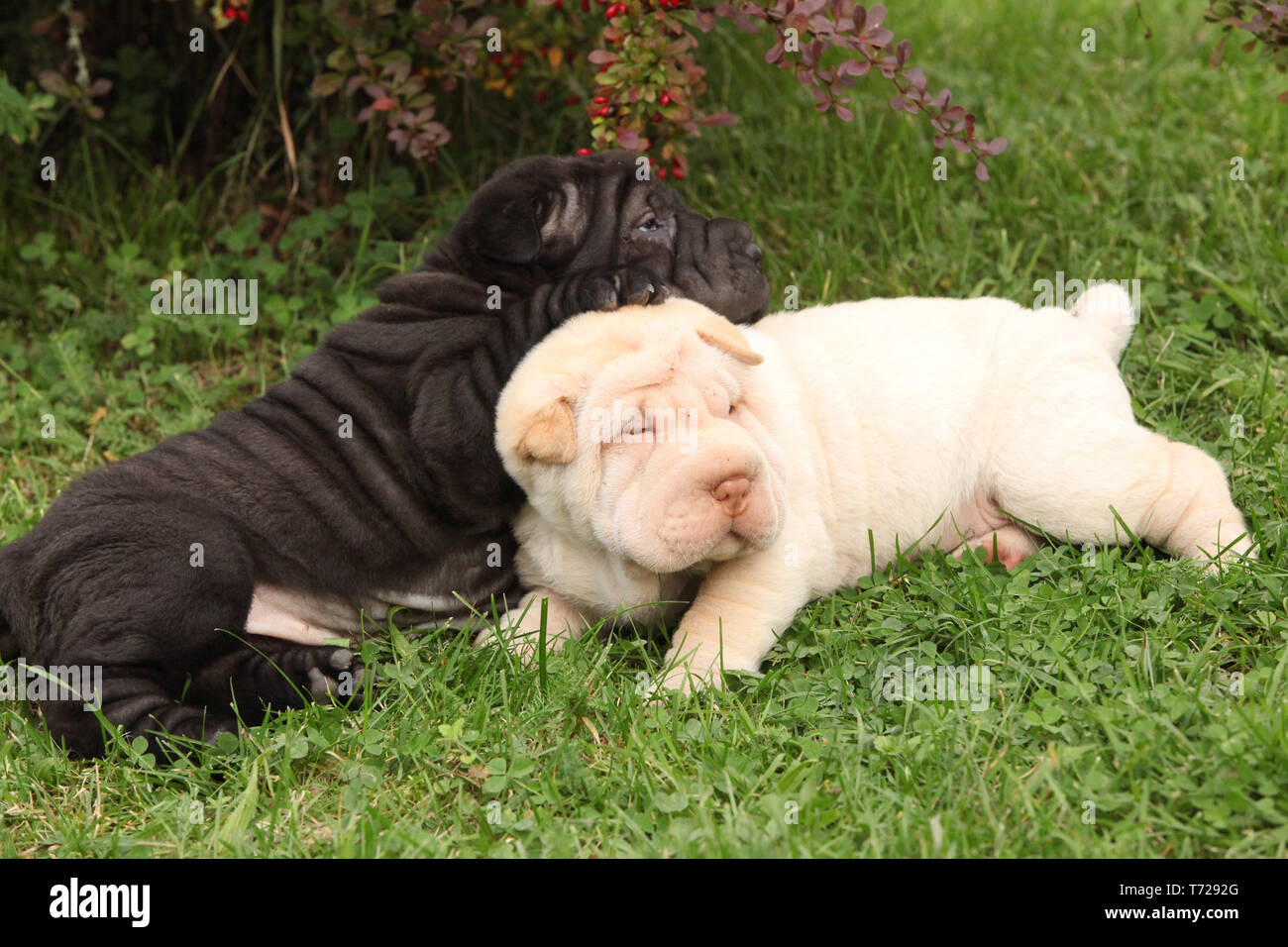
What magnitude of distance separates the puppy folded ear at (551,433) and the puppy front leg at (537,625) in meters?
0.46

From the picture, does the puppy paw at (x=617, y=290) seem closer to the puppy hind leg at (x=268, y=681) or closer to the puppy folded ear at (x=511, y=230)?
the puppy folded ear at (x=511, y=230)

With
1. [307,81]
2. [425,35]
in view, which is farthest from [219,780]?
[307,81]

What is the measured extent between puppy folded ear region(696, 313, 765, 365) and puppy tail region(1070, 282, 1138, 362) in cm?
123

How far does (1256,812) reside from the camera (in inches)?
95.6

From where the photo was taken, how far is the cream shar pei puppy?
9.82 feet

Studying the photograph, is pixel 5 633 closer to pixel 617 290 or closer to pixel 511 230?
pixel 511 230

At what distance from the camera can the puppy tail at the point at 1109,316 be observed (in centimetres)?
384

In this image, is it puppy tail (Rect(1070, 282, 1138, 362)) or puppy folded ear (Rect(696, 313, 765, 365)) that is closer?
puppy folded ear (Rect(696, 313, 765, 365))

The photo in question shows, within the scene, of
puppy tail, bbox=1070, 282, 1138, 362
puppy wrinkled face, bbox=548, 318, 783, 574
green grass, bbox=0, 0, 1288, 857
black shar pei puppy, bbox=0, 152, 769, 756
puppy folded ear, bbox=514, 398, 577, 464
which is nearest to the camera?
green grass, bbox=0, 0, 1288, 857

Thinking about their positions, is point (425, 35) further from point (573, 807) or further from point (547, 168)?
point (573, 807)

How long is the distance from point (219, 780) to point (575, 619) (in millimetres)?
976

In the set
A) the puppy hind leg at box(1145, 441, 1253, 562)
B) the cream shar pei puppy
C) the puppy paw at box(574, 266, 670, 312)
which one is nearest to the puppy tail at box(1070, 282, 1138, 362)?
the cream shar pei puppy

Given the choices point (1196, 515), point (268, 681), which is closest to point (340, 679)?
point (268, 681)

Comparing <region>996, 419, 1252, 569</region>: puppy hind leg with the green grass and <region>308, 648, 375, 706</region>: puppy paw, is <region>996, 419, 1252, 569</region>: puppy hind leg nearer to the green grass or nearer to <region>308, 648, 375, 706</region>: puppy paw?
the green grass
